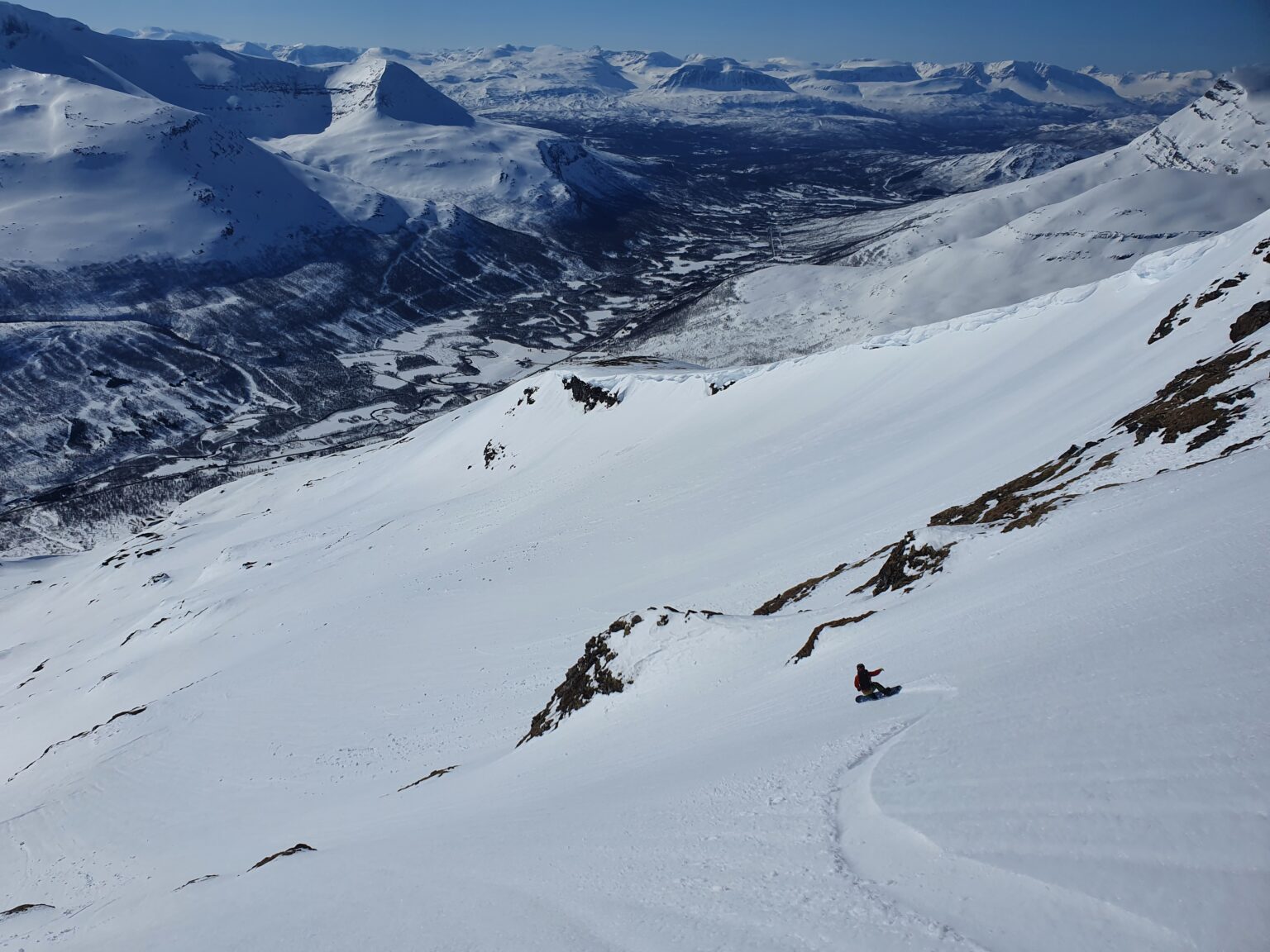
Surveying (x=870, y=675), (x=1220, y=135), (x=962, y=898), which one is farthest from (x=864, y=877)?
(x=1220, y=135)

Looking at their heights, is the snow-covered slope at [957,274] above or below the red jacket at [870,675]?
above

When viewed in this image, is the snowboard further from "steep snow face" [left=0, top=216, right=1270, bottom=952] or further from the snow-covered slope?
the snow-covered slope

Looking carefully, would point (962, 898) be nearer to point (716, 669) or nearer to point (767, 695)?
point (767, 695)

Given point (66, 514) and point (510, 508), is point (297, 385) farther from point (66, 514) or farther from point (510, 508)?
point (510, 508)

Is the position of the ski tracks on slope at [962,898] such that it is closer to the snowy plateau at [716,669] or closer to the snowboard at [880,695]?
the snowy plateau at [716,669]

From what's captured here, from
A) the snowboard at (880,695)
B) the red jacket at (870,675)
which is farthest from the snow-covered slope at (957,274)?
the snowboard at (880,695)
